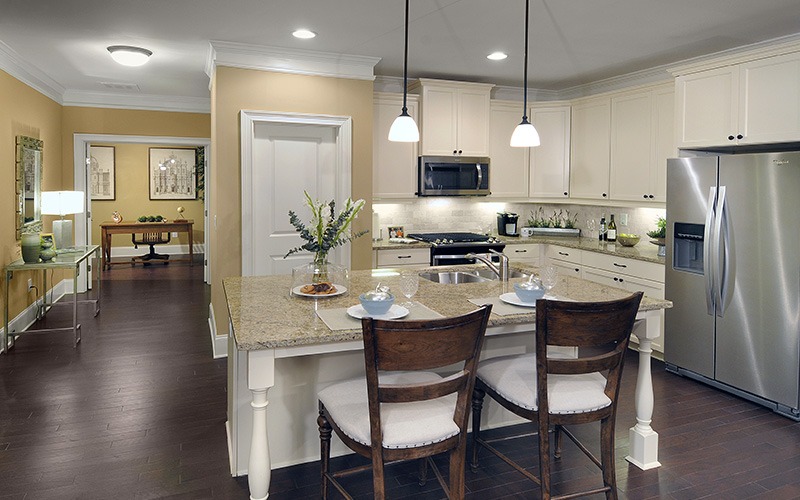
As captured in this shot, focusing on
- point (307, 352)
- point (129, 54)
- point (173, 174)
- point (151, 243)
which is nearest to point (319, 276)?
point (307, 352)

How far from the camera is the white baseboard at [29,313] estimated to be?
520cm

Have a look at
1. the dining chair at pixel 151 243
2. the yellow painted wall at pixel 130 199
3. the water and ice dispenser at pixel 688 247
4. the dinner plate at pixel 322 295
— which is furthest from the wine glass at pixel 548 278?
the yellow painted wall at pixel 130 199

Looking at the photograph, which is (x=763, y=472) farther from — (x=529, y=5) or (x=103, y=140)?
(x=103, y=140)

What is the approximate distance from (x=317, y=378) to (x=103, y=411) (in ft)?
5.50

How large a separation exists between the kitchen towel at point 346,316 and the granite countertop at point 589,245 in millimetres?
2670

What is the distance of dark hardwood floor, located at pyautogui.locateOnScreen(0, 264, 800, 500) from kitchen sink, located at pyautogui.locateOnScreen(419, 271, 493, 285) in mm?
920

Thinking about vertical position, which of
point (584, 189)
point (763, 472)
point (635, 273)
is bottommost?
point (763, 472)

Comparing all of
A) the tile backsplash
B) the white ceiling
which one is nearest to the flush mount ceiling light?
the white ceiling

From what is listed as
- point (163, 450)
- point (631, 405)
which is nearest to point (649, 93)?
point (631, 405)

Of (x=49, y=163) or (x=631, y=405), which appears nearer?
(x=631, y=405)

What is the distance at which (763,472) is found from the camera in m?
2.88

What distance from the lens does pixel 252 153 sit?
4.76 metres

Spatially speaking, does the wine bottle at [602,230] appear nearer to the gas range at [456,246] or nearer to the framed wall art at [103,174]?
the gas range at [456,246]

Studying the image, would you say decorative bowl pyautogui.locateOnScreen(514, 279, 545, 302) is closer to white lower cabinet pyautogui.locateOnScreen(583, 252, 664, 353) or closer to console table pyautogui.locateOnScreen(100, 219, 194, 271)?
white lower cabinet pyautogui.locateOnScreen(583, 252, 664, 353)
